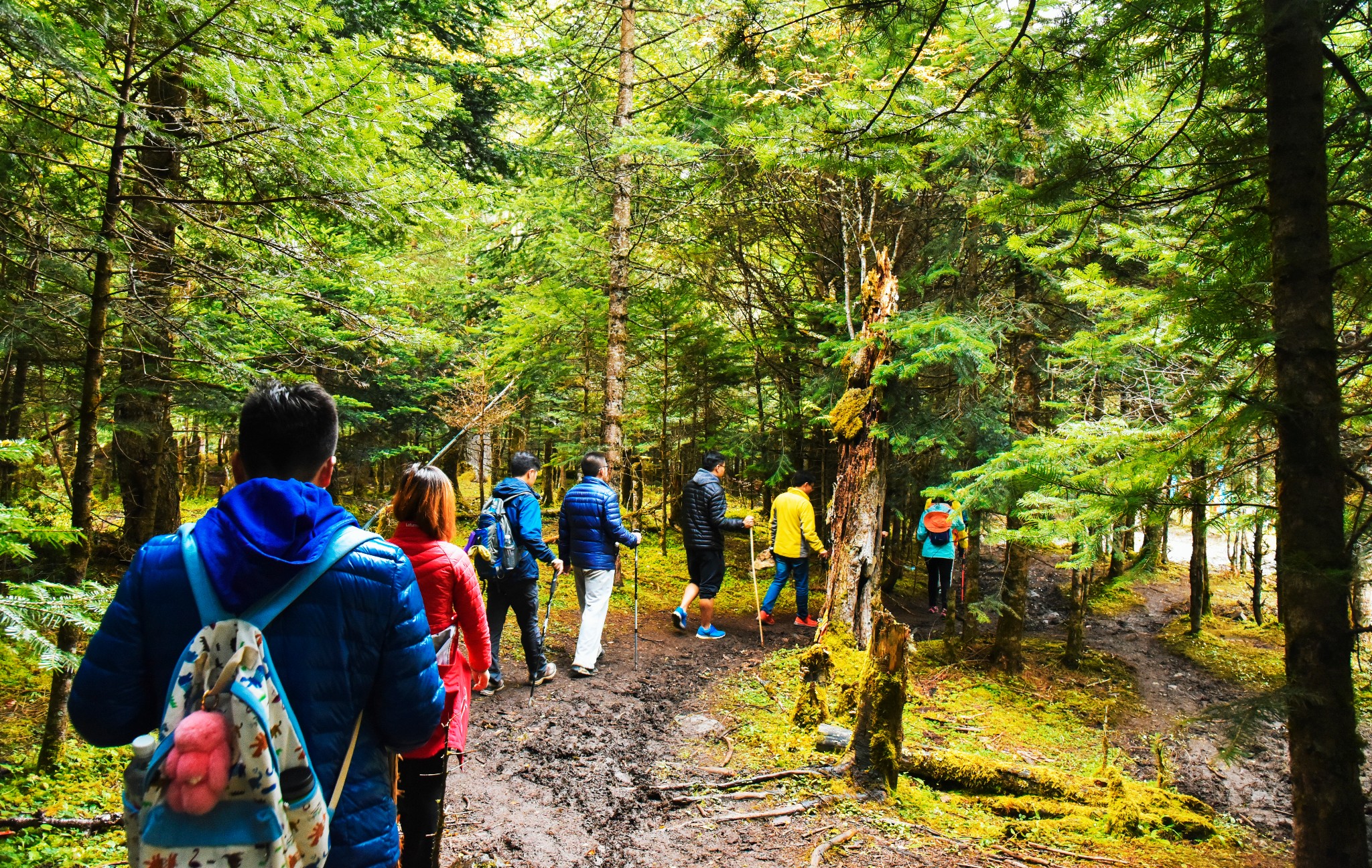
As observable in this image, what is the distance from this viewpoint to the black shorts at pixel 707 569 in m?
9.11

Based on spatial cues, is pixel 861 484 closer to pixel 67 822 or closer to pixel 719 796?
pixel 719 796

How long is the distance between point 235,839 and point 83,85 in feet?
13.7

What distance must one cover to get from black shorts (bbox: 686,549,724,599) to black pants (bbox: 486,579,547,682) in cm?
287

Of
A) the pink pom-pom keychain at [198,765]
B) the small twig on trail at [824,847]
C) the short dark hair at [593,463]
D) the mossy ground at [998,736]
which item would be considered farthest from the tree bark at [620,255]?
the pink pom-pom keychain at [198,765]

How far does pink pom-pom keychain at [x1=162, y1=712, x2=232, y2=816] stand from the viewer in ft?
4.94

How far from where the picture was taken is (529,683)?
669cm

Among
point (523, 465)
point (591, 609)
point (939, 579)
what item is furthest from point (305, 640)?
point (939, 579)

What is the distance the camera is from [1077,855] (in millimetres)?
4004

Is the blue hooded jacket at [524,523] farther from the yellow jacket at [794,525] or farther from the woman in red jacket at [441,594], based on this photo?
the yellow jacket at [794,525]

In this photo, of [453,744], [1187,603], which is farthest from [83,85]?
[1187,603]

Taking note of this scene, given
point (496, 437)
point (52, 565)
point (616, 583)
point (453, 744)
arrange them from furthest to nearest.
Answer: point (496, 437), point (616, 583), point (52, 565), point (453, 744)

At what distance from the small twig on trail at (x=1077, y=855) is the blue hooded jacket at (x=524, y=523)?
4246 mm

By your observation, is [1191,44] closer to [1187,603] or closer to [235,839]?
[235,839]

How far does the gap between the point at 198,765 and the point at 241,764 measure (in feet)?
0.27
